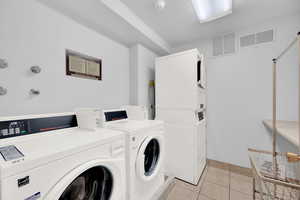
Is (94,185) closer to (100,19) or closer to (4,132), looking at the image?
(4,132)

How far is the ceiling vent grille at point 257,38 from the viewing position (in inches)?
75.4

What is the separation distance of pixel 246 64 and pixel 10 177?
281 centimetres

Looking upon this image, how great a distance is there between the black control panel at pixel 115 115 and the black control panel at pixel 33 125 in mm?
391

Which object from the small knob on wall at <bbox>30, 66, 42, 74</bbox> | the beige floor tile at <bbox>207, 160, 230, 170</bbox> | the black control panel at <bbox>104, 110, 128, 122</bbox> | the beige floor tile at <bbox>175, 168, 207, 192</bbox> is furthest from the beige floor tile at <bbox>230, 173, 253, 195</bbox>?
the small knob on wall at <bbox>30, 66, 42, 74</bbox>

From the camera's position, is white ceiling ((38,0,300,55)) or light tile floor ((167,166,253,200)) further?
light tile floor ((167,166,253,200))

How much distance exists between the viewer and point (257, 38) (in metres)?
1.99

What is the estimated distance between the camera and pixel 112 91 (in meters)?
2.03

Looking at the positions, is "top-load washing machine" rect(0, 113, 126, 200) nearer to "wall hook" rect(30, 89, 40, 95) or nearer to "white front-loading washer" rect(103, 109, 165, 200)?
"white front-loading washer" rect(103, 109, 165, 200)

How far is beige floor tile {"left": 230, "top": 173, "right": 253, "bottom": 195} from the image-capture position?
172cm

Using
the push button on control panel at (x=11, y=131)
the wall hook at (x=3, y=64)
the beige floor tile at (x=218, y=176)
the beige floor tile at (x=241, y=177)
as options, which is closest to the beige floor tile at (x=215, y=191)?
the beige floor tile at (x=218, y=176)

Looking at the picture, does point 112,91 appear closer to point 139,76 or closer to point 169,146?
point 139,76

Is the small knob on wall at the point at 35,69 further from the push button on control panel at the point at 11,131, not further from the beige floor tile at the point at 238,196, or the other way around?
the beige floor tile at the point at 238,196

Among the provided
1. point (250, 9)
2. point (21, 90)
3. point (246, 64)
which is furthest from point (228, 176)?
point (21, 90)

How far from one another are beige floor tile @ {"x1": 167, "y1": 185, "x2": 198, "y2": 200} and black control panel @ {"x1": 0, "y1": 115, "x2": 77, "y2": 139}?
1.50m
